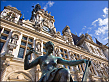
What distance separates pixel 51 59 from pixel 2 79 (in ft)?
15.7

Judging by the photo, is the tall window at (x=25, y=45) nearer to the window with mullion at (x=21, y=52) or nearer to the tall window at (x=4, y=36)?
the window with mullion at (x=21, y=52)

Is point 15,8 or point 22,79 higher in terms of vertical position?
point 15,8

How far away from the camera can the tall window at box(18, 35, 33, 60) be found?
800cm

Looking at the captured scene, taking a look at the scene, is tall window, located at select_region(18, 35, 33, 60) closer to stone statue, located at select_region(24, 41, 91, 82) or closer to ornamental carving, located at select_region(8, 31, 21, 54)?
ornamental carving, located at select_region(8, 31, 21, 54)

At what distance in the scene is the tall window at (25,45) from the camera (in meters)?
8.00

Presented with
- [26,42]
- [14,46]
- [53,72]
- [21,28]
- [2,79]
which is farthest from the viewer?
[21,28]

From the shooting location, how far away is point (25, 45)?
8984mm

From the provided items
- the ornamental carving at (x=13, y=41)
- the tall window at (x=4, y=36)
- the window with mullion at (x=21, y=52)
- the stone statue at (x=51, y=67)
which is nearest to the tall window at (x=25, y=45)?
the window with mullion at (x=21, y=52)

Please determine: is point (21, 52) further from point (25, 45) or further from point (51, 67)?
point (51, 67)

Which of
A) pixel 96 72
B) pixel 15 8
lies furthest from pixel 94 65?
pixel 15 8

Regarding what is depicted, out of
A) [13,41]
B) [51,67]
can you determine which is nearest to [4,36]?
[13,41]

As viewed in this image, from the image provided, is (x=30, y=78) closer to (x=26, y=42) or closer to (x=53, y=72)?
(x=26, y=42)

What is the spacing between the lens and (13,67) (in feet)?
21.2

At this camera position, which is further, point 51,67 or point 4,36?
point 4,36
